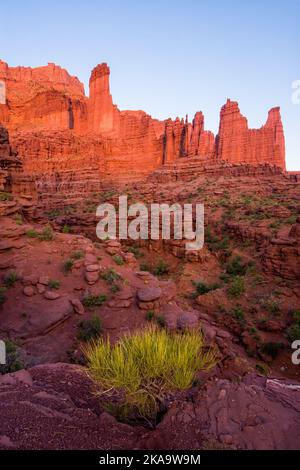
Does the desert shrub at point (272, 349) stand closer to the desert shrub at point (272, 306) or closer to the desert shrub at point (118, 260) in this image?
the desert shrub at point (272, 306)

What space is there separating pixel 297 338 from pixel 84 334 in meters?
9.11

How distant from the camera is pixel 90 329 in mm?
8336

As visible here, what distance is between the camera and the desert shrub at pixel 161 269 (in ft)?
67.7

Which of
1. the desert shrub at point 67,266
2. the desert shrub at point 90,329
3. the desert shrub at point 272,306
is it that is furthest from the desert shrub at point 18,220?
the desert shrub at point 272,306

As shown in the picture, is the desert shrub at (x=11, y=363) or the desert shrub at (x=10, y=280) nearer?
the desert shrub at (x=11, y=363)

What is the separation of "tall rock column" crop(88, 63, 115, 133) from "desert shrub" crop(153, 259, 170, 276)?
59137 mm

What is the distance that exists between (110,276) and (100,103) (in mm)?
74501

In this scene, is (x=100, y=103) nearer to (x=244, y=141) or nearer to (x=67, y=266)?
(x=244, y=141)

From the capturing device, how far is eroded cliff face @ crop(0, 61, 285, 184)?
2202 inches

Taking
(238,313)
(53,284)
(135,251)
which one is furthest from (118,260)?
(135,251)

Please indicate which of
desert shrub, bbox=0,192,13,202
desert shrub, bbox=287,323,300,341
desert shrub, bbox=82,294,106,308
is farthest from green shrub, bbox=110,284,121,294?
desert shrub, bbox=0,192,13,202

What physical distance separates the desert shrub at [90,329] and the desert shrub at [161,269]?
1225 cm

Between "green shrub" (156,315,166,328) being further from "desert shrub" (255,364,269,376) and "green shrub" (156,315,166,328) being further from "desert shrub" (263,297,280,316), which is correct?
"desert shrub" (263,297,280,316)

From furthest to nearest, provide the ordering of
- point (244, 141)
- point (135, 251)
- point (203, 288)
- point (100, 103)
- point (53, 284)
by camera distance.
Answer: point (100, 103) → point (244, 141) → point (135, 251) → point (203, 288) → point (53, 284)
